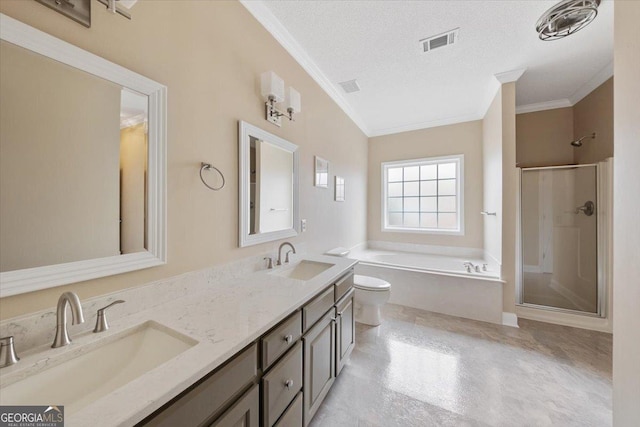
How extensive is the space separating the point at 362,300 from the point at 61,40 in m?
2.63

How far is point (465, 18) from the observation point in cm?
173

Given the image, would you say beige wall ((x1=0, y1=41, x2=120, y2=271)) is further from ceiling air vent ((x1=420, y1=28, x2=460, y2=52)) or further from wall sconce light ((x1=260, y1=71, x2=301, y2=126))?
ceiling air vent ((x1=420, y1=28, x2=460, y2=52))

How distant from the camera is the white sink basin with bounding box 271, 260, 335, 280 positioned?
1.80 metres

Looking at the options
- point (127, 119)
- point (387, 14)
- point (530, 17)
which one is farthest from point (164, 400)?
point (530, 17)

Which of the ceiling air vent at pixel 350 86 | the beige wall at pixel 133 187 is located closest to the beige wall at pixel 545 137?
the ceiling air vent at pixel 350 86

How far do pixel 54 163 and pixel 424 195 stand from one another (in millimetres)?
4292

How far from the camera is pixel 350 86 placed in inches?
107

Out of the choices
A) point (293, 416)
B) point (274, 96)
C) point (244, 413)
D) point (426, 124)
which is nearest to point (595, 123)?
point (426, 124)

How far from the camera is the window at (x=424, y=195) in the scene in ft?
12.3

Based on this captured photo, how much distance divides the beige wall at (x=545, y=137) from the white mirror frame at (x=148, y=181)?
14.3ft

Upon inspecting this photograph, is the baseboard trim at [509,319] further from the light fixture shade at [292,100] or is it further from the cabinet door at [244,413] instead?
the light fixture shade at [292,100]

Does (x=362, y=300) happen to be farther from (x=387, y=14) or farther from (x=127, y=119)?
(x=387, y=14)

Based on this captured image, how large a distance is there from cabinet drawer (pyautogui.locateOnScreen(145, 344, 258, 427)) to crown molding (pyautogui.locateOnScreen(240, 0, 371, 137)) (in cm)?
208

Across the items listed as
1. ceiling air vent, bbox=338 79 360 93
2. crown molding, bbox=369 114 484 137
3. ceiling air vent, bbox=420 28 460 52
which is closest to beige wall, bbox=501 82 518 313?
crown molding, bbox=369 114 484 137
